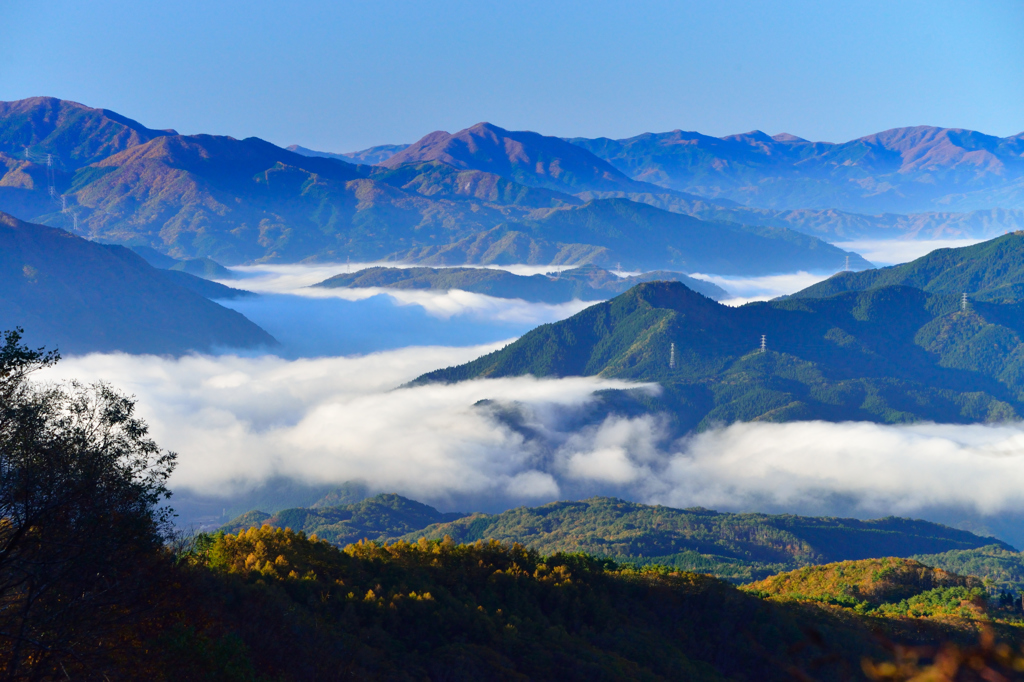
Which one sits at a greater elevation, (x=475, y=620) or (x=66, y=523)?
(x=66, y=523)

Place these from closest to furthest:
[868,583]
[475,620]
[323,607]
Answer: [323,607] → [475,620] → [868,583]

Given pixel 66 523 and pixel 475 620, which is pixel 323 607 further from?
pixel 66 523

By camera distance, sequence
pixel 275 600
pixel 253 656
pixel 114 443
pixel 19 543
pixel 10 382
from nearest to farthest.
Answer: pixel 19 543
pixel 10 382
pixel 114 443
pixel 253 656
pixel 275 600

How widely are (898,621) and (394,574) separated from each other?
174ft

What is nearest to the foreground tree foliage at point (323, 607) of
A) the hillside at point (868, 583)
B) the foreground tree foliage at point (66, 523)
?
→ the foreground tree foliage at point (66, 523)

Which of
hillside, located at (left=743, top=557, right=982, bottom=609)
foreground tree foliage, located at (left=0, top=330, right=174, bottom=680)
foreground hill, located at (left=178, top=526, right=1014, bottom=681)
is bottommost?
hillside, located at (left=743, top=557, right=982, bottom=609)

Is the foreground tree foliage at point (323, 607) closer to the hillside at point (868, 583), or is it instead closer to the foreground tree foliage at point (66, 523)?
the foreground tree foliage at point (66, 523)

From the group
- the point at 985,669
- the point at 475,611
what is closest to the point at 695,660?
the point at 475,611

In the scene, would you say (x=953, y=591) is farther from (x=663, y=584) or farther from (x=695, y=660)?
(x=695, y=660)

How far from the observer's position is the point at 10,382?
33.7 meters

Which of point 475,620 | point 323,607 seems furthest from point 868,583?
point 323,607

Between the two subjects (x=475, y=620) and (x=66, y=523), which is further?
(x=475, y=620)

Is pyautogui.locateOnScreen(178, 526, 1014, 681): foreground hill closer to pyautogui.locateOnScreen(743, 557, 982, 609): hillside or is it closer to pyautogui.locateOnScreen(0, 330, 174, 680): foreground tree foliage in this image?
pyautogui.locateOnScreen(0, 330, 174, 680): foreground tree foliage

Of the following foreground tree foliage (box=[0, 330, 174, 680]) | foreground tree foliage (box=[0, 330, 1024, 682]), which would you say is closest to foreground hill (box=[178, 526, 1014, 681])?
foreground tree foliage (box=[0, 330, 1024, 682])
